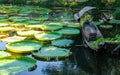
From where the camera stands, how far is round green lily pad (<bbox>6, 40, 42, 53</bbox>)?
27.6 ft

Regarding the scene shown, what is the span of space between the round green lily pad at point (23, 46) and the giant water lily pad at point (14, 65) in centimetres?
95

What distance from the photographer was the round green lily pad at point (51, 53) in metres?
7.92

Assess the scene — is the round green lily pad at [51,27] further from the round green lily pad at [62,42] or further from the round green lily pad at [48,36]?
the round green lily pad at [62,42]

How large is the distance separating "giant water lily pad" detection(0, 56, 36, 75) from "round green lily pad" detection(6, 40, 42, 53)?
3.12 ft

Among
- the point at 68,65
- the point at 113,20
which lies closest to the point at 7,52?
the point at 68,65

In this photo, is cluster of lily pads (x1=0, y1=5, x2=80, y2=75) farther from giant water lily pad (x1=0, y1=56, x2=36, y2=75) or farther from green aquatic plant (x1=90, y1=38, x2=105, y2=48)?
green aquatic plant (x1=90, y1=38, x2=105, y2=48)

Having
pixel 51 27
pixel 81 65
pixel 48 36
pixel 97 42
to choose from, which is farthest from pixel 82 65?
pixel 51 27

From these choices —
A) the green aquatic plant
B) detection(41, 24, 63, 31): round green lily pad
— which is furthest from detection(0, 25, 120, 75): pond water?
detection(41, 24, 63, 31): round green lily pad

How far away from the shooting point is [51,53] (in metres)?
8.19

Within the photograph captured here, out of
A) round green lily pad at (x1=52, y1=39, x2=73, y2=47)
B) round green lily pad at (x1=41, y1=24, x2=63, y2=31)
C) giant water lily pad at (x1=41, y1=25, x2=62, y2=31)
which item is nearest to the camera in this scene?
round green lily pad at (x1=52, y1=39, x2=73, y2=47)

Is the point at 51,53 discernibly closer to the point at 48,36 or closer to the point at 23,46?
the point at 23,46

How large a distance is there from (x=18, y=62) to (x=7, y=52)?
3.61 feet

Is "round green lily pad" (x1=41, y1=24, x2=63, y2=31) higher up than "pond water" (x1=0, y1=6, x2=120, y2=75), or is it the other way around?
"round green lily pad" (x1=41, y1=24, x2=63, y2=31)

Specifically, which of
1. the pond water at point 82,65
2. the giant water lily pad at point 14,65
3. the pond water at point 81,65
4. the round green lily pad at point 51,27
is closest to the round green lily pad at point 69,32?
the round green lily pad at point 51,27
